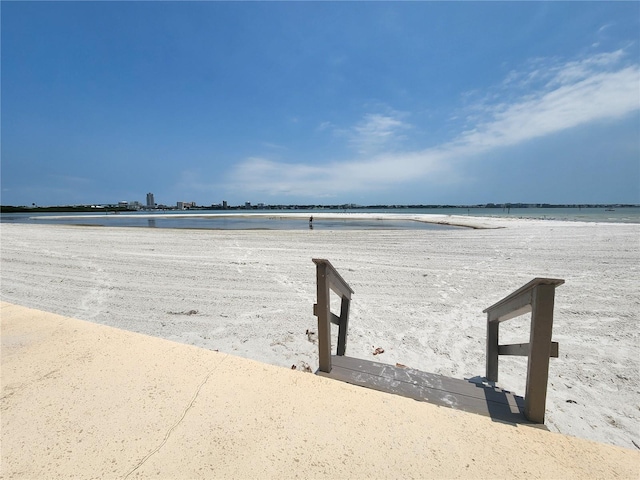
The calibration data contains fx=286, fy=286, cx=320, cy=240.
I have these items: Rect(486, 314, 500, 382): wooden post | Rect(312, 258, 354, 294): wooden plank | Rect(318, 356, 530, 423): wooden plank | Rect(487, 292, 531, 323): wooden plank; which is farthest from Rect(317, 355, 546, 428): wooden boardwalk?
Rect(312, 258, 354, 294): wooden plank

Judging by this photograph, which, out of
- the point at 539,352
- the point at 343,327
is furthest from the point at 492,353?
the point at 343,327

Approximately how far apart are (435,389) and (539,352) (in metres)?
1.01

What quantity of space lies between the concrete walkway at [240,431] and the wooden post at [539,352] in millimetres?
217

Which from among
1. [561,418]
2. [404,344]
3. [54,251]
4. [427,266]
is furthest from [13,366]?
[54,251]

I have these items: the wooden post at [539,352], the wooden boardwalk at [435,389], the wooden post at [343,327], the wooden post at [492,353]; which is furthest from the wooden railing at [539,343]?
the wooden post at [343,327]

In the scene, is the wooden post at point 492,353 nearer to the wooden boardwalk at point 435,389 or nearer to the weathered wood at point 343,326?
the wooden boardwalk at point 435,389

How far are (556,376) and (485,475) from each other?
2.91m

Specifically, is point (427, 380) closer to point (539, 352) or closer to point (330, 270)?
point (539, 352)

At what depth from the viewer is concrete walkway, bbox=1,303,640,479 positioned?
184cm

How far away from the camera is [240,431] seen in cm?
213

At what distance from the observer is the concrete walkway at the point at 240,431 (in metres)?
1.84

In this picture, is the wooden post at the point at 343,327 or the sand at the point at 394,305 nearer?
the sand at the point at 394,305

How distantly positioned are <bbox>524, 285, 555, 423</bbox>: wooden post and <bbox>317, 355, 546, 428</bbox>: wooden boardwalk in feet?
0.42

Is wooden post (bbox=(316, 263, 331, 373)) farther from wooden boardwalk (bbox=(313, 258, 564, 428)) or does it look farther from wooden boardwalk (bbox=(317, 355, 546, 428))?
wooden boardwalk (bbox=(317, 355, 546, 428))
